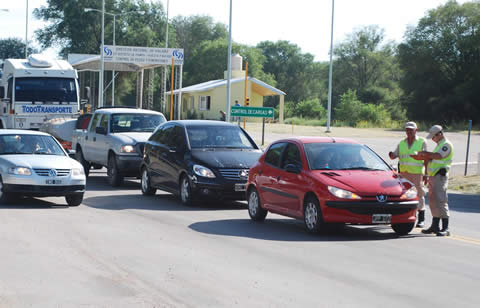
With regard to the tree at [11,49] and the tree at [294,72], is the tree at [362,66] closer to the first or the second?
the tree at [294,72]

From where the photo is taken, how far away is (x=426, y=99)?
75.2 meters

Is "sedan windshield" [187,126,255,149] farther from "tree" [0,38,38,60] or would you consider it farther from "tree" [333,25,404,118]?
"tree" [0,38,38,60]

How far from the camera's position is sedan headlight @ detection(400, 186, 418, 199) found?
11289mm

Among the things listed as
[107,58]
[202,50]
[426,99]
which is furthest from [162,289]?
[202,50]

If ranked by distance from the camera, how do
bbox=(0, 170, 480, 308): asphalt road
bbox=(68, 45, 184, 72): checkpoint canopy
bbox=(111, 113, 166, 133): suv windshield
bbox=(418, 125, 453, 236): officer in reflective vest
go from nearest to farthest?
bbox=(0, 170, 480, 308): asphalt road, bbox=(418, 125, 453, 236): officer in reflective vest, bbox=(111, 113, 166, 133): suv windshield, bbox=(68, 45, 184, 72): checkpoint canopy

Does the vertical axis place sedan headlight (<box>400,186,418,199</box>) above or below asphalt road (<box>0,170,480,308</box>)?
above

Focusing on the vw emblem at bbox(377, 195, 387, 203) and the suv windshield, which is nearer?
the vw emblem at bbox(377, 195, 387, 203)

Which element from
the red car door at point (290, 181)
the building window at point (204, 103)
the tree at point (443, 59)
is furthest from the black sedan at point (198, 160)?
the tree at point (443, 59)

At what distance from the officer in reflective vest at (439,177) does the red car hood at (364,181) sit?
51 cm

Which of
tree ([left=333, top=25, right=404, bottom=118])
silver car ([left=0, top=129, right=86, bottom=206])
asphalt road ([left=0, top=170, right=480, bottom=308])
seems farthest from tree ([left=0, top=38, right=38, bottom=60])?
asphalt road ([left=0, top=170, right=480, bottom=308])

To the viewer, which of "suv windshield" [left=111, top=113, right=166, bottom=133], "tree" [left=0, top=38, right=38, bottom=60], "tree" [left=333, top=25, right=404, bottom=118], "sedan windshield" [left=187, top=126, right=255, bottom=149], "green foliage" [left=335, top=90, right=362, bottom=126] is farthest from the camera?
"tree" [left=0, top=38, right=38, bottom=60]

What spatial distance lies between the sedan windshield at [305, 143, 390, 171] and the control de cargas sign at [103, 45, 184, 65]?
32466mm

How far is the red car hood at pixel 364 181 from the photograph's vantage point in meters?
11.1

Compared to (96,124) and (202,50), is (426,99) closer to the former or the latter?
(202,50)
